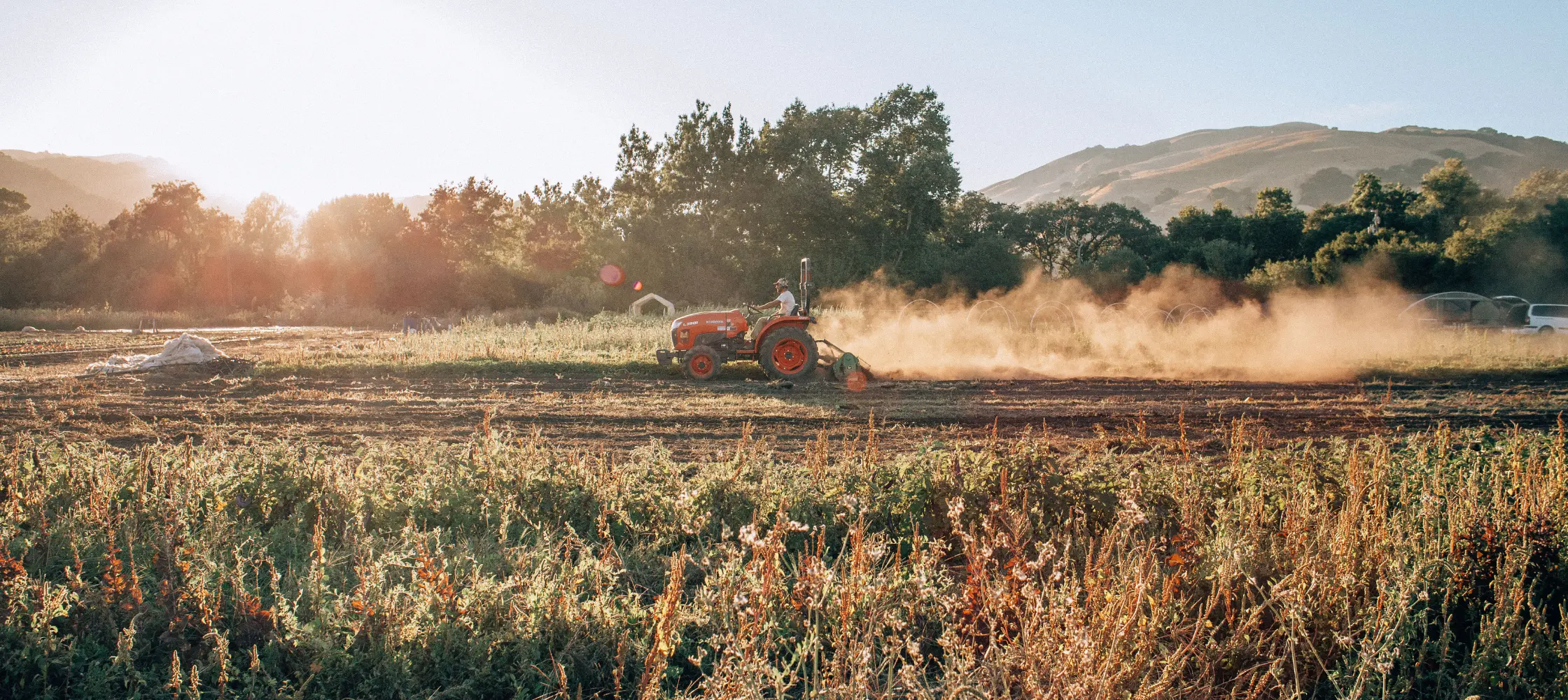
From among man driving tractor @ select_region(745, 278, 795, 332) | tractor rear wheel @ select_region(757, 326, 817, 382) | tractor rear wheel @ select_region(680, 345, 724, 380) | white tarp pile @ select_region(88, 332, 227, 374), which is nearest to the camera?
man driving tractor @ select_region(745, 278, 795, 332)

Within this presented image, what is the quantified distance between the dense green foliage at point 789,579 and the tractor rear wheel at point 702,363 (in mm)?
7483

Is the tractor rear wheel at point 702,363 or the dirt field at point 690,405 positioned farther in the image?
the tractor rear wheel at point 702,363

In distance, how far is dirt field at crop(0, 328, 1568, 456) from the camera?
30.0ft

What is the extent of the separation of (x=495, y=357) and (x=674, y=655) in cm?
1357

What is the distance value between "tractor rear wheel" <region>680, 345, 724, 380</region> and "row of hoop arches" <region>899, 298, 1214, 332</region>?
624 cm

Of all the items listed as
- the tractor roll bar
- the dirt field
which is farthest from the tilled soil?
the tractor roll bar

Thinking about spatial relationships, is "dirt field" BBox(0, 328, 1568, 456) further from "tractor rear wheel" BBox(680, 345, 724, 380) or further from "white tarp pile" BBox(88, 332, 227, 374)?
"white tarp pile" BBox(88, 332, 227, 374)

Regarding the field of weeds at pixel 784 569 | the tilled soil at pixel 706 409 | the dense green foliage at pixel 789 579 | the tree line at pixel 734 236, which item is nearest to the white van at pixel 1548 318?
the tree line at pixel 734 236

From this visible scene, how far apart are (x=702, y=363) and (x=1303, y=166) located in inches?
4919

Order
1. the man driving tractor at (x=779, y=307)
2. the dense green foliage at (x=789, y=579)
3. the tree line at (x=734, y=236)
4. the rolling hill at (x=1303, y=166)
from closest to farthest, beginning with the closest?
the dense green foliage at (x=789, y=579) → the man driving tractor at (x=779, y=307) → the tree line at (x=734, y=236) → the rolling hill at (x=1303, y=166)

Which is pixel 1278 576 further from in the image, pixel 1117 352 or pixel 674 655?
pixel 1117 352

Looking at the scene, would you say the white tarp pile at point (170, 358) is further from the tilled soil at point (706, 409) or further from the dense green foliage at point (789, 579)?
the dense green foliage at point (789, 579)

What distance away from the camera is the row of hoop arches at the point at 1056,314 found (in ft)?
65.0

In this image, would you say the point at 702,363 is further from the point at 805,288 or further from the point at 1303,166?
the point at 1303,166
